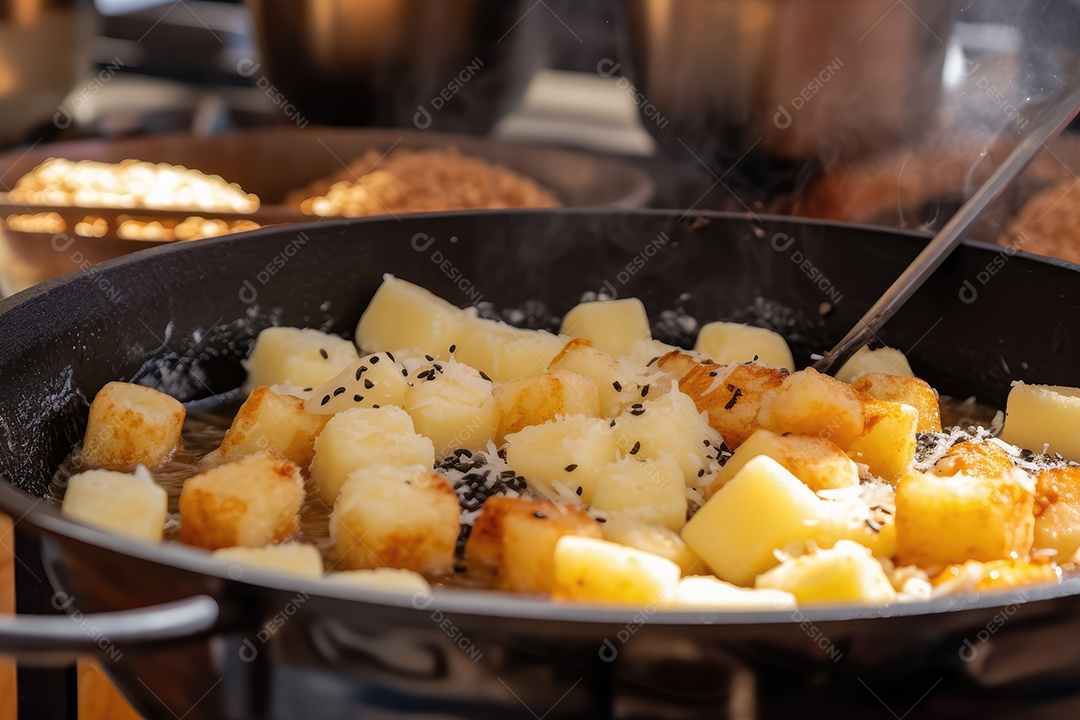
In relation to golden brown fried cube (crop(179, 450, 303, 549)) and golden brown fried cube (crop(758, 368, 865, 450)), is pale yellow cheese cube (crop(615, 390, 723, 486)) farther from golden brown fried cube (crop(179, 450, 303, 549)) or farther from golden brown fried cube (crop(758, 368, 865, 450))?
golden brown fried cube (crop(179, 450, 303, 549))

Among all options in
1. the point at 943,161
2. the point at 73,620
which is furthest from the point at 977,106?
the point at 73,620

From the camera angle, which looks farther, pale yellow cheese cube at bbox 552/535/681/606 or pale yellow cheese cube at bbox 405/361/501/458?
pale yellow cheese cube at bbox 405/361/501/458

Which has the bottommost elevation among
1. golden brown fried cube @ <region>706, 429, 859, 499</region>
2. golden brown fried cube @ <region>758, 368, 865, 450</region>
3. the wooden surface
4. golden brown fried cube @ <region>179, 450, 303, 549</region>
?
the wooden surface

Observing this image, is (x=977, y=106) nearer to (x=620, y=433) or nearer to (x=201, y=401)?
(x=620, y=433)

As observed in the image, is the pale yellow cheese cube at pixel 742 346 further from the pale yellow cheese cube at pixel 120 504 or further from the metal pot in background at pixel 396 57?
the metal pot in background at pixel 396 57

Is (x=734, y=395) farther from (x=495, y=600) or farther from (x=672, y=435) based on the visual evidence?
(x=495, y=600)

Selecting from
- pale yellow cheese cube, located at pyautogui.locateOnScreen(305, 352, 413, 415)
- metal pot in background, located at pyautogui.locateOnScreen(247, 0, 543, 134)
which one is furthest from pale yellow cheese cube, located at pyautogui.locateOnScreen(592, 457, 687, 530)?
metal pot in background, located at pyautogui.locateOnScreen(247, 0, 543, 134)
